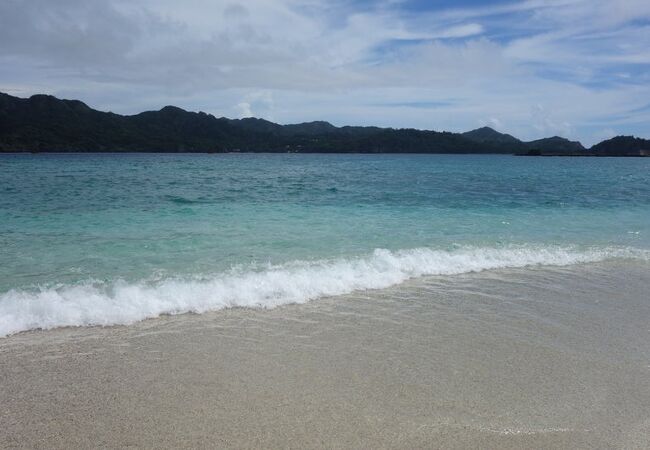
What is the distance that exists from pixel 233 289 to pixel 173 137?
511 feet

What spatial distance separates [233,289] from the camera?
27.0 feet

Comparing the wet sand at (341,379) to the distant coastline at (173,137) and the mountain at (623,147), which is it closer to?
the distant coastline at (173,137)

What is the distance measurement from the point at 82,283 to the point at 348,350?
5473mm

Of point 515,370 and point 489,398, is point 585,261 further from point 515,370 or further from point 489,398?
point 489,398

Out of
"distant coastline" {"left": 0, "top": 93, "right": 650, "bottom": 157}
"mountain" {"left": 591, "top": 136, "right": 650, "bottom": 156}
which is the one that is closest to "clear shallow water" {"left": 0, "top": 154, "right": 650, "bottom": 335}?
"distant coastline" {"left": 0, "top": 93, "right": 650, "bottom": 157}

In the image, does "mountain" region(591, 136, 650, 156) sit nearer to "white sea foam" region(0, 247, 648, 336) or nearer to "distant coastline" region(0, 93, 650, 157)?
"distant coastline" region(0, 93, 650, 157)

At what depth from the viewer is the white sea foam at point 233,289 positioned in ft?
22.8

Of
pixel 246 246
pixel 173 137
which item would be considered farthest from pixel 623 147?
pixel 246 246

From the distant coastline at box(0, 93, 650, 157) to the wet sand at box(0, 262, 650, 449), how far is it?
12240 centimetres

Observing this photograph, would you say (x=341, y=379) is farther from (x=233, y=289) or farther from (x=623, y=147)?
(x=623, y=147)

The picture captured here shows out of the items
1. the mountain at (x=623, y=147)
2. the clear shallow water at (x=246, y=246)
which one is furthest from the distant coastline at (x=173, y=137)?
the clear shallow water at (x=246, y=246)

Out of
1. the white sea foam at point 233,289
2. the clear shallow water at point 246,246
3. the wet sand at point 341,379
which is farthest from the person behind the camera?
the clear shallow water at point 246,246

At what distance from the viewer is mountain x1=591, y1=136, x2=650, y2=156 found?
591 ft

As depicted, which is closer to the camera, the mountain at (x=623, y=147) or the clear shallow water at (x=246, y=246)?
the clear shallow water at (x=246, y=246)
